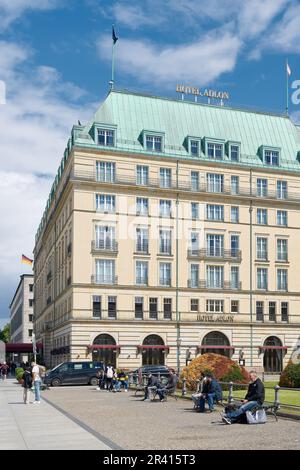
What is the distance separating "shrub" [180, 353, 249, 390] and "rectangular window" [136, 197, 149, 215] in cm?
3326

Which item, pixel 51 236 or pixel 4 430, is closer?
pixel 4 430

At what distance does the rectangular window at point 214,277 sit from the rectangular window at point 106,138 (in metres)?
16.7

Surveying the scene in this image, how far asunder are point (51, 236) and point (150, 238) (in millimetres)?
27944

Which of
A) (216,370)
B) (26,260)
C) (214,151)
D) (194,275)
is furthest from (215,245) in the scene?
(26,260)

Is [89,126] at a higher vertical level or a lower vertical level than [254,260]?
higher

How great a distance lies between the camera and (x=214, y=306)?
2805 inches

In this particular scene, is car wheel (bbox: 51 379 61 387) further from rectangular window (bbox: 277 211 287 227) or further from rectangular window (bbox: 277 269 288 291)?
rectangular window (bbox: 277 211 287 227)

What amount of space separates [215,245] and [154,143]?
12769 mm

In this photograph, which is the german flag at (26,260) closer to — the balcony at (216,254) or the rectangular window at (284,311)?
the balcony at (216,254)

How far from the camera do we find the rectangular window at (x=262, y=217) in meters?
74.3

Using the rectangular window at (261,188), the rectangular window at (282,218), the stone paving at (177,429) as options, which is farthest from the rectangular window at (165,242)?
the stone paving at (177,429)

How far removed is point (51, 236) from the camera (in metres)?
94.0
